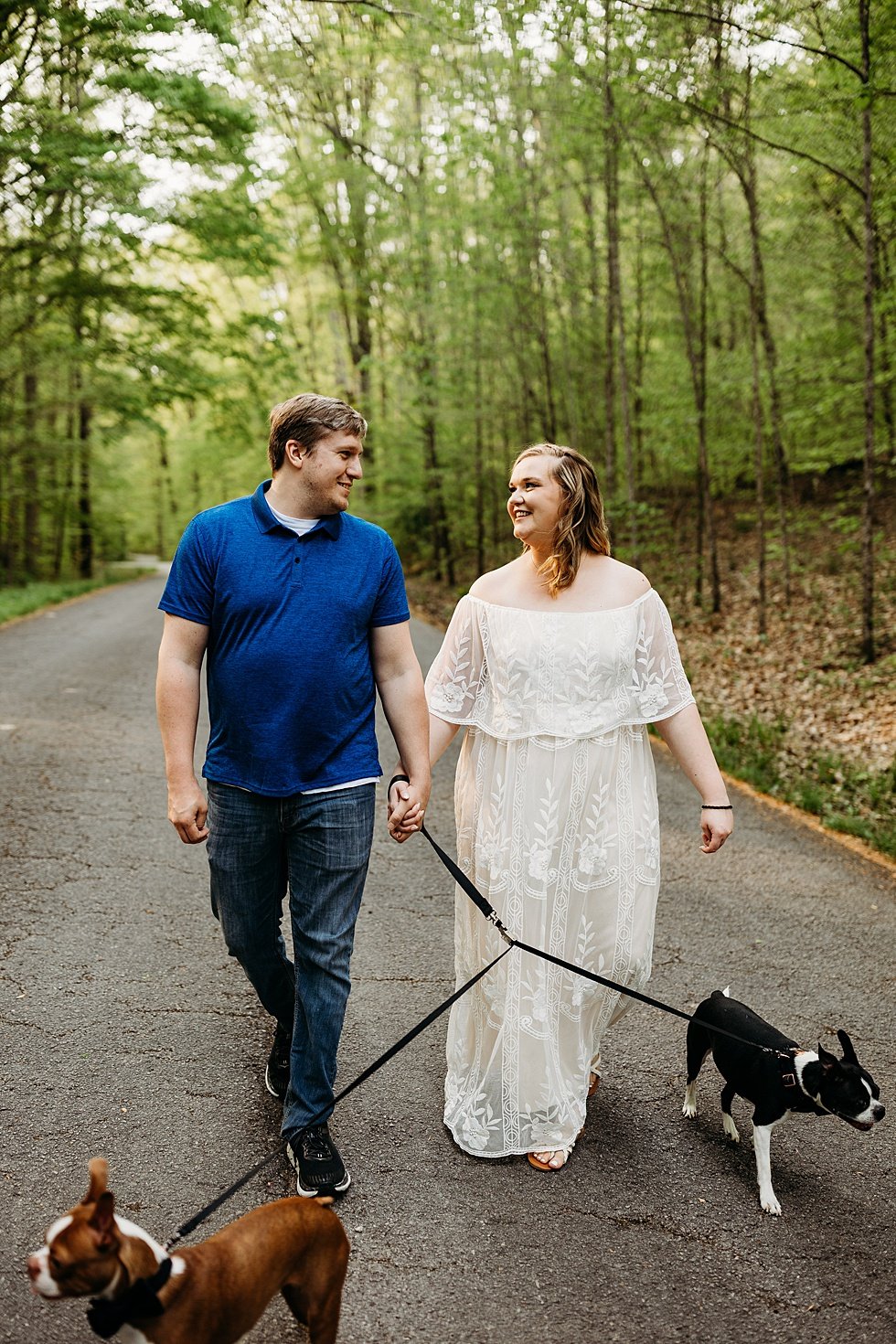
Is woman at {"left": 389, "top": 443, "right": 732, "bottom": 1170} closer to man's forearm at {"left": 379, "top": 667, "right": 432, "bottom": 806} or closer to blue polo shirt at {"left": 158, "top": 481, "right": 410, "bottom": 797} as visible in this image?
man's forearm at {"left": 379, "top": 667, "right": 432, "bottom": 806}

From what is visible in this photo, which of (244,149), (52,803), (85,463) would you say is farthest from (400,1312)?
(85,463)

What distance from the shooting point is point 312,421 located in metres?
2.72

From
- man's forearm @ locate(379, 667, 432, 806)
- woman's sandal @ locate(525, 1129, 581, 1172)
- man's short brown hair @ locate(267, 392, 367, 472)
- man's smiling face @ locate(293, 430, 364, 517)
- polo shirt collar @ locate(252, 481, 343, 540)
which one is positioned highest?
man's short brown hair @ locate(267, 392, 367, 472)

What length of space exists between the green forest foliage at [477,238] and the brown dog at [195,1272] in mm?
7516

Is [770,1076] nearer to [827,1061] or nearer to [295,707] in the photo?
[827,1061]

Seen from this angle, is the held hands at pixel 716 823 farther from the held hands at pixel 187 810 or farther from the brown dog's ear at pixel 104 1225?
the brown dog's ear at pixel 104 1225

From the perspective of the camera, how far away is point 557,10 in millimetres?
9172

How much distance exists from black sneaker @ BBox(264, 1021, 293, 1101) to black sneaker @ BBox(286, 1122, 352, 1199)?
482 millimetres

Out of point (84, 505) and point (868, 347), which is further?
point (84, 505)

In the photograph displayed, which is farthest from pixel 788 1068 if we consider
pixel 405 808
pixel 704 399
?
pixel 704 399

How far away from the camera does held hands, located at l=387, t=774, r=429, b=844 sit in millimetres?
2916

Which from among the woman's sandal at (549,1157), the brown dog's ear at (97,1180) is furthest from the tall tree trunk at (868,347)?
the brown dog's ear at (97,1180)

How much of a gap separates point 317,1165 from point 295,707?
1.36 meters

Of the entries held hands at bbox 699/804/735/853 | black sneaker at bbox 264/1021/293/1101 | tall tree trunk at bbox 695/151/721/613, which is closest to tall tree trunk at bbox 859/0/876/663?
tall tree trunk at bbox 695/151/721/613
